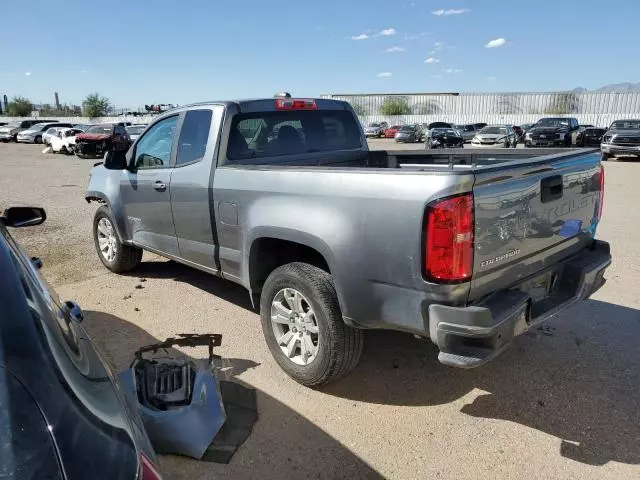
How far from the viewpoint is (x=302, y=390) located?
137 inches

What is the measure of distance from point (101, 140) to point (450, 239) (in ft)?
81.1

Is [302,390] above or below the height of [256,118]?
below

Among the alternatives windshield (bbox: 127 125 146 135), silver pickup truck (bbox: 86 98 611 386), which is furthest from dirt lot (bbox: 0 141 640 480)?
windshield (bbox: 127 125 146 135)

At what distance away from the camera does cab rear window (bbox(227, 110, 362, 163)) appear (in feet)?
13.7

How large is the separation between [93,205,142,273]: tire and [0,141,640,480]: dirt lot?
0.37 meters

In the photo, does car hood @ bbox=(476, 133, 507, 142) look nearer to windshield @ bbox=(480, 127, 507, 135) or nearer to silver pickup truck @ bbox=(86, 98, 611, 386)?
windshield @ bbox=(480, 127, 507, 135)

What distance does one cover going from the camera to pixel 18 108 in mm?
77250

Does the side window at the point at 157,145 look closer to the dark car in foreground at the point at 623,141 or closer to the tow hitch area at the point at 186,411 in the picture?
the tow hitch area at the point at 186,411

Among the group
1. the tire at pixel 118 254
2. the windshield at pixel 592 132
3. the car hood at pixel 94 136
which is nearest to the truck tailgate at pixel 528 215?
the tire at pixel 118 254

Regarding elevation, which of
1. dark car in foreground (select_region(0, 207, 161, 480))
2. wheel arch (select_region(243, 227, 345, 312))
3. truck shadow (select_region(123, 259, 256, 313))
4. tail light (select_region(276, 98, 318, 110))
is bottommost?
truck shadow (select_region(123, 259, 256, 313))

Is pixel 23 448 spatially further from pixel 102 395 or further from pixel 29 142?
pixel 29 142

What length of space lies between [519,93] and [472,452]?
6686 centimetres

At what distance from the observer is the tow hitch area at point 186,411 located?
2.74 m

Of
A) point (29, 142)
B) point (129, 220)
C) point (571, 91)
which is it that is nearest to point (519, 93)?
point (571, 91)
